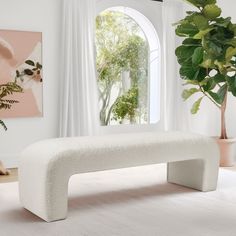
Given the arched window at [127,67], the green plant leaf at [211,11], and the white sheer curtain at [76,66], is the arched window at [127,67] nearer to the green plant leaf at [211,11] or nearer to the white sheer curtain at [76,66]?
the white sheer curtain at [76,66]

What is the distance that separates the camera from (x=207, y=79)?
0.67m

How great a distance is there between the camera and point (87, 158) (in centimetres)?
267

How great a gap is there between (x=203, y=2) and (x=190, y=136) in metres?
2.73

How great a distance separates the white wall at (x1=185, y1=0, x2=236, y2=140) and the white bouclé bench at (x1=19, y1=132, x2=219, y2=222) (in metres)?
2.61

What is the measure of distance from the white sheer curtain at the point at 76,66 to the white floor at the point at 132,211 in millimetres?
1111

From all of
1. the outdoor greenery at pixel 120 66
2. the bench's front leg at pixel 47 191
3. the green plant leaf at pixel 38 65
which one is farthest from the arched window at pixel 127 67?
the bench's front leg at pixel 47 191

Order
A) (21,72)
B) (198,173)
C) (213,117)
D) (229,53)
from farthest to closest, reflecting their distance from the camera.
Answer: (213,117)
(21,72)
(198,173)
(229,53)

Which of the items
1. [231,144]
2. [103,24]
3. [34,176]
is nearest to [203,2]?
[34,176]

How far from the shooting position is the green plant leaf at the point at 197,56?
0.63m

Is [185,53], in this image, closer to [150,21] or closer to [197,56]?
[197,56]

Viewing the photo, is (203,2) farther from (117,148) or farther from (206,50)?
(117,148)

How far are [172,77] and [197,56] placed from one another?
5138 millimetres

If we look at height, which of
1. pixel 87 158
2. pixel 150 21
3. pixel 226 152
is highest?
pixel 150 21

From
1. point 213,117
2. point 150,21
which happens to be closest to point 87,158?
point 150,21
